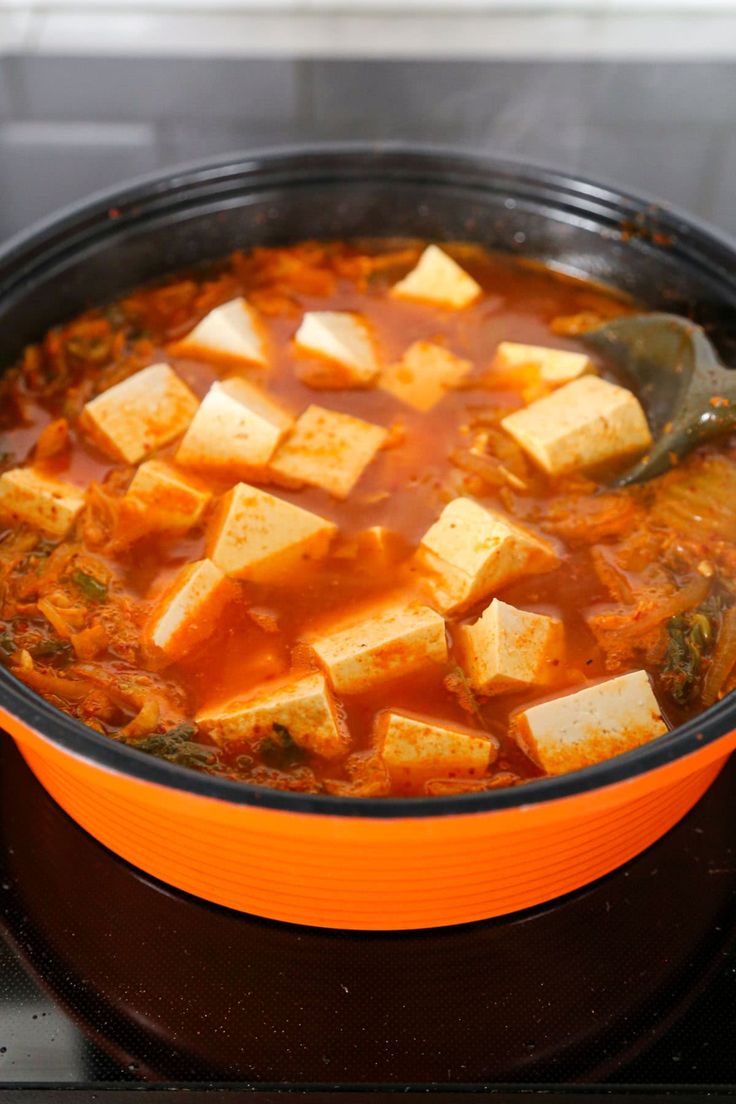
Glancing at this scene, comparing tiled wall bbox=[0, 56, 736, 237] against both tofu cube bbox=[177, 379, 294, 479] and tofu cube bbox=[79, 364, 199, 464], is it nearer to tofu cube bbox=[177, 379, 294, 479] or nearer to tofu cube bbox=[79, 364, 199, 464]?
tofu cube bbox=[79, 364, 199, 464]

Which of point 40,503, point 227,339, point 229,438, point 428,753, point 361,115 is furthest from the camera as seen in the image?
point 361,115

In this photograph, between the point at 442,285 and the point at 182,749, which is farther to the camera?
the point at 442,285

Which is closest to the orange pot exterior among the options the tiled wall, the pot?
the pot

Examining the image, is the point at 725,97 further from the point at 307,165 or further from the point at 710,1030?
the point at 710,1030

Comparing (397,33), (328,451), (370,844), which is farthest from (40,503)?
(397,33)

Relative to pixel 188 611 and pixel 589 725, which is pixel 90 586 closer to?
pixel 188 611

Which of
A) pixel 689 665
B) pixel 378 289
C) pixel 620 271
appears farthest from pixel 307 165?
pixel 689 665

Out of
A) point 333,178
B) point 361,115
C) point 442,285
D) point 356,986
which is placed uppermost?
point 361,115
